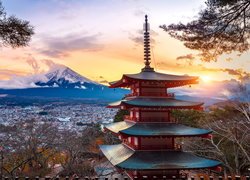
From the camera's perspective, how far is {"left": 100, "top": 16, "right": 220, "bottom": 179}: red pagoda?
13.6 meters

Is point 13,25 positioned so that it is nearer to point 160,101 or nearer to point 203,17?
point 203,17

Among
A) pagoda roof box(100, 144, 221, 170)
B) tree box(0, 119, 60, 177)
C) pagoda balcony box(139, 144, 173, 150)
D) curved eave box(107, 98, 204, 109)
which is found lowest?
tree box(0, 119, 60, 177)

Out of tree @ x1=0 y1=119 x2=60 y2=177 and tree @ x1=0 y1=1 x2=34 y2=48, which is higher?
tree @ x1=0 y1=1 x2=34 y2=48

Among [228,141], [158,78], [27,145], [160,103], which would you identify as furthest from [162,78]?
[27,145]

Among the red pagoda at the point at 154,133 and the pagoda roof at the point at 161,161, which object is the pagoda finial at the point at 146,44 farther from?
the pagoda roof at the point at 161,161

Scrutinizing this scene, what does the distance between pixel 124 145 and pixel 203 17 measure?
407 inches

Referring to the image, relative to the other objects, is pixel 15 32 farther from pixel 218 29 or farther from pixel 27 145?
pixel 27 145

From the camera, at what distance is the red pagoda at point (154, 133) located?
1355 cm

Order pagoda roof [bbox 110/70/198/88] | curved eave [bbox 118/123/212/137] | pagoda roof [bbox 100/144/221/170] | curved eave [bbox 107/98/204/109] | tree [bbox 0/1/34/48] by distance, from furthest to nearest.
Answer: pagoda roof [bbox 110/70/198/88], curved eave [bbox 107/98/204/109], curved eave [bbox 118/123/212/137], pagoda roof [bbox 100/144/221/170], tree [bbox 0/1/34/48]

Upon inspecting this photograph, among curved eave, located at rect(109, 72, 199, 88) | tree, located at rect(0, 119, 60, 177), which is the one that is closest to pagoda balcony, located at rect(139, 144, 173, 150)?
curved eave, located at rect(109, 72, 199, 88)

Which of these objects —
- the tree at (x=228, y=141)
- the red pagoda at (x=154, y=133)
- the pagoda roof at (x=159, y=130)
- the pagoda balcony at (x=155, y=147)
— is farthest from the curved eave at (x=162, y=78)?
the tree at (x=228, y=141)

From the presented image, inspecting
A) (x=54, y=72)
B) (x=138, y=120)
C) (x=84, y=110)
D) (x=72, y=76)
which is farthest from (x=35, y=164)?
(x=54, y=72)

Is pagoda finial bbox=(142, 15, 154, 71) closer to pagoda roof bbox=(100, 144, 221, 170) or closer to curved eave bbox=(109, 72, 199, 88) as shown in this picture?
curved eave bbox=(109, 72, 199, 88)

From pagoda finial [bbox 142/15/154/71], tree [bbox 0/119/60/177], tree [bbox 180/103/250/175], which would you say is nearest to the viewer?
pagoda finial [bbox 142/15/154/71]
